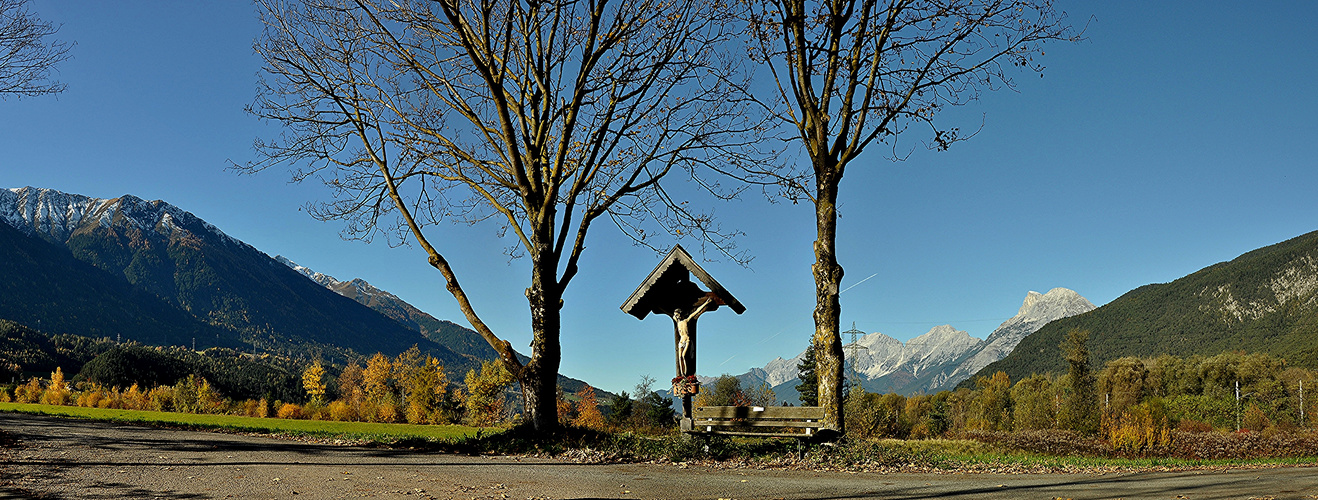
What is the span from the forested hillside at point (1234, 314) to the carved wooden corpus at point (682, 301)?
139 m

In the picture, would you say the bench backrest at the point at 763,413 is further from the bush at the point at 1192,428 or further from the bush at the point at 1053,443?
the bush at the point at 1192,428

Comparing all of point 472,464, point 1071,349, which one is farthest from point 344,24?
point 1071,349

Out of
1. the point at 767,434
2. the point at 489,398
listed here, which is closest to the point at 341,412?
the point at 489,398

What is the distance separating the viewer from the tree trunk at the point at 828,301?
13.8 meters

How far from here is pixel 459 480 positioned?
30.6 ft

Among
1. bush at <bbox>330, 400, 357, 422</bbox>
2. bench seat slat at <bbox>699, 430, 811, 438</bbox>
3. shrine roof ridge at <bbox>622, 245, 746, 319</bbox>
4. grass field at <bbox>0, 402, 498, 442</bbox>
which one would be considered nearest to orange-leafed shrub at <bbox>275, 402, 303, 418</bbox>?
bush at <bbox>330, 400, 357, 422</bbox>

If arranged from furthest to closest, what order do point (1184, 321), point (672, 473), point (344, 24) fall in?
point (1184, 321) → point (344, 24) → point (672, 473)

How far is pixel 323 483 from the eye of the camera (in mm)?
8680

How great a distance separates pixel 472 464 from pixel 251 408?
117 ft

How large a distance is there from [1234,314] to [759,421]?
7662 inches

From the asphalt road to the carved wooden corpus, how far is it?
11.8ft

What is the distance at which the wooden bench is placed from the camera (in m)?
13.1

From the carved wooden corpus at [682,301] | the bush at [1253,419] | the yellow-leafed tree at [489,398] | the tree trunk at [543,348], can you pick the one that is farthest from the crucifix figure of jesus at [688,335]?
the bush at [1253,419]

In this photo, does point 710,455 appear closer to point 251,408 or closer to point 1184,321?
point 251,408
